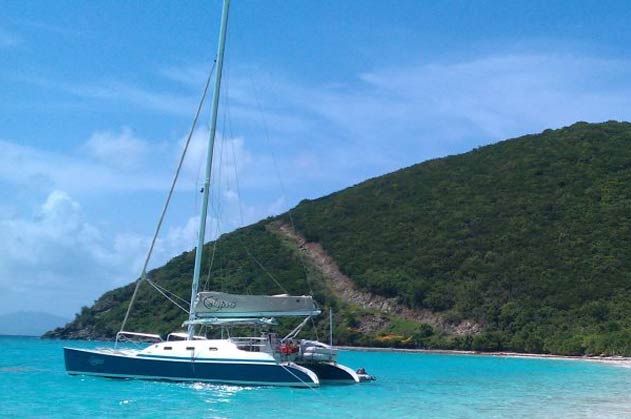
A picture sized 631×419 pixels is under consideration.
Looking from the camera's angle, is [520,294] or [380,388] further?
[520,294]

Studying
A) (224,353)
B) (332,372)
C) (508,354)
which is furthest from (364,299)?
(224,353)

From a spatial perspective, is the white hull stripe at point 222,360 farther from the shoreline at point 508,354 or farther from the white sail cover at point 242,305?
the shoreline at point 508,354

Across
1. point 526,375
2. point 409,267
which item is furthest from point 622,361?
point 409,267

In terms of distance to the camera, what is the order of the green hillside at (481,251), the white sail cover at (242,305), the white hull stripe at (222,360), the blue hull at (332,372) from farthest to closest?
the green hillside at (481,251)
the blue hull at (332,372)
the white sail cover at (242,305)
the white hull stripe at (222,360)

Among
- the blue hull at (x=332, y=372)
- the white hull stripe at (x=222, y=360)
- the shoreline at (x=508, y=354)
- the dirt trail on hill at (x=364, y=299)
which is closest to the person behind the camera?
the white hull stripe at (x=222, y=360)

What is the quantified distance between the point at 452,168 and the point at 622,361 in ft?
146

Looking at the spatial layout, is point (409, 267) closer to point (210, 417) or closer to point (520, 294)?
point (520, 294)

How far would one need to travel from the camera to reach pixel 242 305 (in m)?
26.2

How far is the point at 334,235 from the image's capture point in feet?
249

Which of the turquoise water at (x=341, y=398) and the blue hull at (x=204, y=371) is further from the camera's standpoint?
the blue hull at (x=204, y=371)

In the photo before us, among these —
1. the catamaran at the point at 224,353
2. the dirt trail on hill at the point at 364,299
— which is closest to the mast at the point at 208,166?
the catamaran at the point at 224,353

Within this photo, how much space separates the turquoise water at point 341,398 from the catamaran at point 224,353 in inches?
16.4

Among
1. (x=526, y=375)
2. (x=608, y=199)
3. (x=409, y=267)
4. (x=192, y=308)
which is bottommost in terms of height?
(x=526, y=375)

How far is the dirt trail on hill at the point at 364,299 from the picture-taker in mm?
58506
